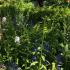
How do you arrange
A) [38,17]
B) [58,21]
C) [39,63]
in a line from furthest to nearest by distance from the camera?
[38,17], [58,21], [39,63]

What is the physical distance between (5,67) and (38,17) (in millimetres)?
2580

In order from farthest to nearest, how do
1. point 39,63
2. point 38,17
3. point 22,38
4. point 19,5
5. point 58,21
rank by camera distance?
point 19,5
point 38,17
point 58,21
point 22,38
point 39,63

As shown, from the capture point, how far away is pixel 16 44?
201 inches

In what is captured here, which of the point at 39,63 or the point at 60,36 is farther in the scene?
the point at 60,36

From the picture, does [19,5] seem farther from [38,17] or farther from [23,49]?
[23,49]

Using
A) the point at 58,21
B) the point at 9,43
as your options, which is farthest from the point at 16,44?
the point at 58,21

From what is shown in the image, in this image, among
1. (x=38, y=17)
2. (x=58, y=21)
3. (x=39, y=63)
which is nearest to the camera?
(x=39, y=63)

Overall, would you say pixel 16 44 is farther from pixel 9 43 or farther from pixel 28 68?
pixel 28 68

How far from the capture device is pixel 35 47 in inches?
200

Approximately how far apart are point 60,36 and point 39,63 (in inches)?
32.4

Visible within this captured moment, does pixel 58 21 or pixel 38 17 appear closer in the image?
pixel 58 21

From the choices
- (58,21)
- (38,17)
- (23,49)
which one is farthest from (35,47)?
(38,17)

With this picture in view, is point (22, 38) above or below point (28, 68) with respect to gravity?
above

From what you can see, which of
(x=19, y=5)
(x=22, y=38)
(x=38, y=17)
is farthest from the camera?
(x=19, y=5)
